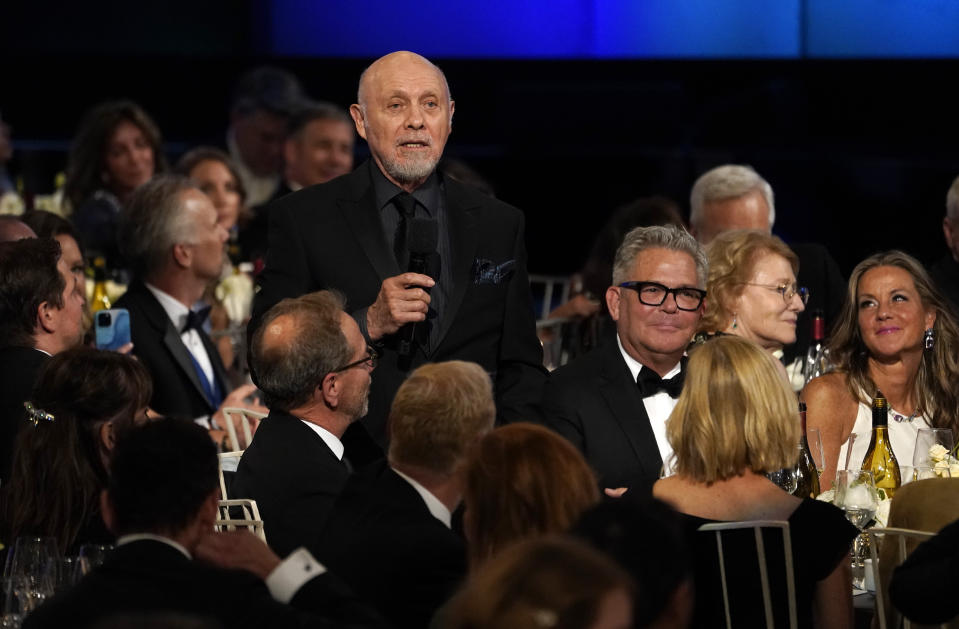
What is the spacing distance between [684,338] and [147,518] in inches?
74.6

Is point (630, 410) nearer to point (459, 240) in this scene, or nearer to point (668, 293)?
point (668, 293)

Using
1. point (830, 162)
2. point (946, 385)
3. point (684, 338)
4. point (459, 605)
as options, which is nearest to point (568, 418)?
point (684, 338)

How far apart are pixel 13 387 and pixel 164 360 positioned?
4.09 feet

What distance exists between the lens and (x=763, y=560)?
10.2ft

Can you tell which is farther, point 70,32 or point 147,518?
point 70,32

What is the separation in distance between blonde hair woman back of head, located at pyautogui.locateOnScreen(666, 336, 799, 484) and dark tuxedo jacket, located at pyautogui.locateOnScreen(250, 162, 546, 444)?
875 millimetres

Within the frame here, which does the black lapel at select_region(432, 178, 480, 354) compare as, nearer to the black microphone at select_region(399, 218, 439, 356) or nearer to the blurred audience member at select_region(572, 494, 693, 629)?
the black microphone at select_region(399, 218, 439, 356)

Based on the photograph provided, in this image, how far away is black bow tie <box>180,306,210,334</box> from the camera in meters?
5.66

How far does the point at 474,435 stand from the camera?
10.3 ft

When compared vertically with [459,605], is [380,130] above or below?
above

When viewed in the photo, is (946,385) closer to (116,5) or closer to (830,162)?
(830,162)

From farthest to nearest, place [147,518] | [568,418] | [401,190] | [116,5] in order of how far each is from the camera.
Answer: [116,5] < [401,190] < [568,418] < [147,518]

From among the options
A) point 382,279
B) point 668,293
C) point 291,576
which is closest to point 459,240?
point 382,279

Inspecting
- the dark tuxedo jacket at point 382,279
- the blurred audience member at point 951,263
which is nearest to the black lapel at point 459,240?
the dark tuxedo jacket at point 382,279
